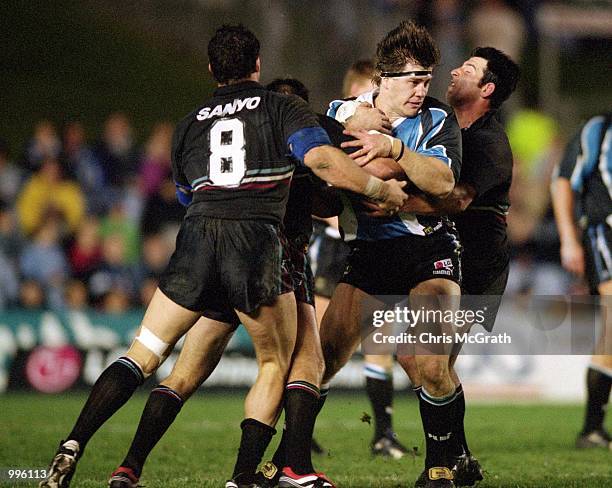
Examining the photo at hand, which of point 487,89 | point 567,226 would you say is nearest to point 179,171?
point 487,89

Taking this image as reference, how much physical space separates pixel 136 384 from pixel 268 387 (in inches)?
29.1

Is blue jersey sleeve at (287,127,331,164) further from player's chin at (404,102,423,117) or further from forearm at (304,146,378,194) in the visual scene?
player's chin at (404,102,423,117)

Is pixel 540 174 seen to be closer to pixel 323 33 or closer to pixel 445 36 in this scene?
pixel 445 36

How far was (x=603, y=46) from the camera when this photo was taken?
2248 cm

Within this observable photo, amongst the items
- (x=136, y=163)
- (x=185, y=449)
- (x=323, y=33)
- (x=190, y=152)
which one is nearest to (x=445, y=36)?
(x=323, y=33)

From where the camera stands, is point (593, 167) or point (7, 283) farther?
point (7, 283)

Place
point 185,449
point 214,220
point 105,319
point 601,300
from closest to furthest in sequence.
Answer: point 214,220
point 185,449
point 601,300
point 105,319

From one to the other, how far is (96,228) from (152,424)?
8925 millimetres

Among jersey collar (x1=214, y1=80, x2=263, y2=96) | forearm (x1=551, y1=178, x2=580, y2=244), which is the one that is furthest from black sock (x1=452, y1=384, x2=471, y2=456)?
forearm (x1=551, y1=178, x2=580, y2=244)

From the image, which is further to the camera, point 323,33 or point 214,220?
point 323,33

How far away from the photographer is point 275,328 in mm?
6152

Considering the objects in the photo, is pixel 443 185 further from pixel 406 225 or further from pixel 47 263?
pixel 47 263

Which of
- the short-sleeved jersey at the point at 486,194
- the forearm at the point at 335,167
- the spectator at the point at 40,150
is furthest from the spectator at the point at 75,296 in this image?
the forearm at the point at 335,167

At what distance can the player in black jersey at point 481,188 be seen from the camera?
691 cm
